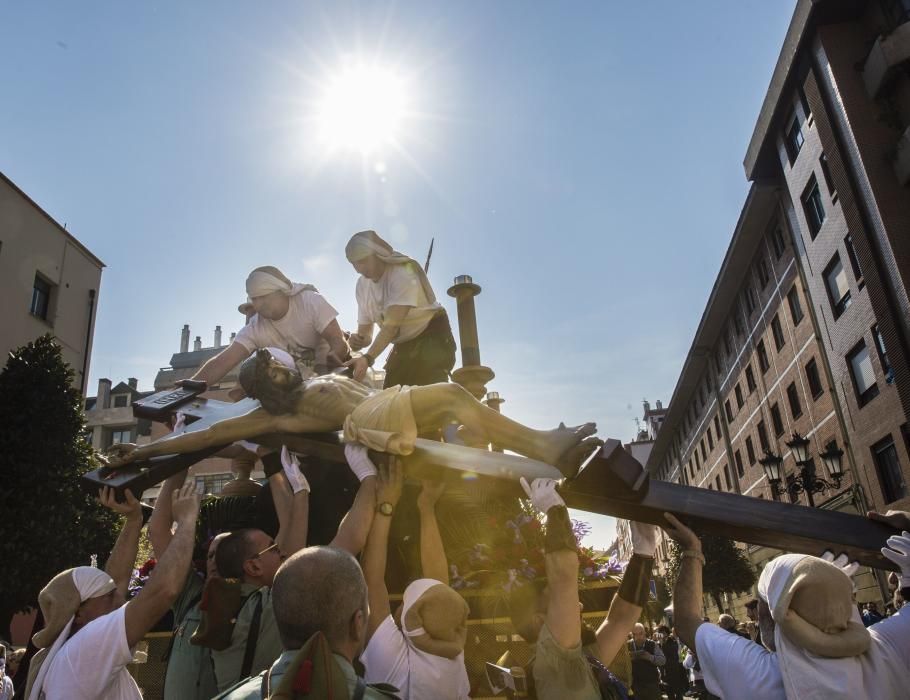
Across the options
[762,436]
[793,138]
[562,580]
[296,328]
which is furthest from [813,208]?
[562,580]

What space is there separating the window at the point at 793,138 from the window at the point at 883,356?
6.86m

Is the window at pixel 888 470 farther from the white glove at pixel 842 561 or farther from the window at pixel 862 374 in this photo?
the white glove at pixel 842 561

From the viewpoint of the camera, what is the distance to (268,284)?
18.2ft

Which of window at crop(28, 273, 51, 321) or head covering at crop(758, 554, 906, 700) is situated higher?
window at crop(28, 273, 51, 321)

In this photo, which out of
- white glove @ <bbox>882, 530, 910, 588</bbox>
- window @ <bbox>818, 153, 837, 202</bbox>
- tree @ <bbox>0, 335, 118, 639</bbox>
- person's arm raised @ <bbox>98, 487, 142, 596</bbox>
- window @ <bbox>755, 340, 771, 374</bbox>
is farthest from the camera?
window @ <bbox>755, 340, 771, 374</bbox>

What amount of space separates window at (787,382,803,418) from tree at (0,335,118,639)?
2326 cm

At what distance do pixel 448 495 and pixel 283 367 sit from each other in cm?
159

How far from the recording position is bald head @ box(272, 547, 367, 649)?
217 cm

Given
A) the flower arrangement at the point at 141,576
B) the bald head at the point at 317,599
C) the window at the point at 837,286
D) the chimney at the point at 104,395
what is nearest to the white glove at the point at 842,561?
the bald head at the point at 317,599

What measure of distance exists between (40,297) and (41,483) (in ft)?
34.0

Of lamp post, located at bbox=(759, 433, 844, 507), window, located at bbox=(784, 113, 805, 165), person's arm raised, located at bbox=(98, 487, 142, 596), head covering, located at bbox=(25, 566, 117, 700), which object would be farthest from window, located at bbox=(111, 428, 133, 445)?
head covering, located at bbox=(25, 566, 117, 700)

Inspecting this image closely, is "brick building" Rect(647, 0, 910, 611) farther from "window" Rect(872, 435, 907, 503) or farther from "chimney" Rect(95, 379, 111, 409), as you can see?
"chimney" Rect(95, 379, 111, 409)

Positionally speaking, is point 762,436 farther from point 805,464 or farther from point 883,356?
point 805,464

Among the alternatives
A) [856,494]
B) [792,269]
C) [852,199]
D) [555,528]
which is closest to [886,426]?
[856,494]
